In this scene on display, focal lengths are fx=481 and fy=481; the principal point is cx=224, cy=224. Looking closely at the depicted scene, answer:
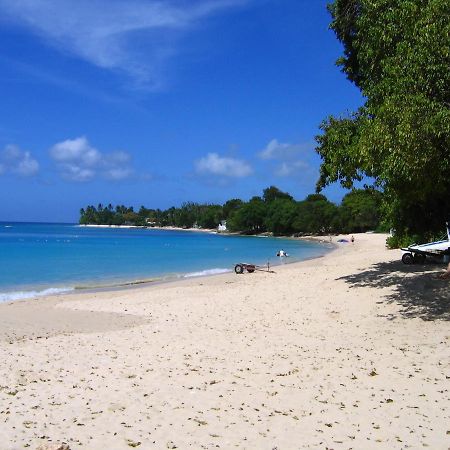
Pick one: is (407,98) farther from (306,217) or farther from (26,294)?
(306,217)

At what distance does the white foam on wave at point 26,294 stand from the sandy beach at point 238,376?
698 cm

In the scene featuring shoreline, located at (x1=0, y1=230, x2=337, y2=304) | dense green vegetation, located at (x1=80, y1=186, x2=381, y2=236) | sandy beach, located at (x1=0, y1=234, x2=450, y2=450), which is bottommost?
shoreline, located at (x1=0, y1=230, x2=337, y2=304)

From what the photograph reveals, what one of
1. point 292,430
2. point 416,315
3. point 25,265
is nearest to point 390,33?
point 416,315

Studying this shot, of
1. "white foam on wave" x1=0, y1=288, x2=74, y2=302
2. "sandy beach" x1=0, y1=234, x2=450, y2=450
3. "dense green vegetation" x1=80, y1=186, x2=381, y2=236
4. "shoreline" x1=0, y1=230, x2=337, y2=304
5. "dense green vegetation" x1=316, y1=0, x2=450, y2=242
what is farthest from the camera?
"dense green vegetation" x1=80, y1=186, x2=381, y2=236

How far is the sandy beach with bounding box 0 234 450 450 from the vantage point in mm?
5441

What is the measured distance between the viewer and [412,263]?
891 inches

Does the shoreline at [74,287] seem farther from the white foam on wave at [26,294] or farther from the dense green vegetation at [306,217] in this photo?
the dense green vegetation at [306,217]

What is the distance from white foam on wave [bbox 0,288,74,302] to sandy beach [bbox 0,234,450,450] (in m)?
6.98

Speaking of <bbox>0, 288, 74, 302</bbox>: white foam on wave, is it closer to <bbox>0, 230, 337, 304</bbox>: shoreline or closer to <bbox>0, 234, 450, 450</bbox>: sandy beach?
<bbox>0, 230, 337, 304</bbox>: shoreline

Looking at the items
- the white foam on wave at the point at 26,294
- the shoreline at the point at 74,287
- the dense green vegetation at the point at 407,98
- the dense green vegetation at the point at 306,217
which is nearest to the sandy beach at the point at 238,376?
the dense green vegetation at the point at 407,98

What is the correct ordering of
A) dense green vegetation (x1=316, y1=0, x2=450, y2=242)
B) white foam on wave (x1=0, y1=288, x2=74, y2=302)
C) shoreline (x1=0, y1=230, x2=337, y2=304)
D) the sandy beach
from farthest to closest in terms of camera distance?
shoreline (x1=0, y1=230, x2=337, y2=304), white foam on wave (x1=0, y1=288, x2=74, y2=302), dense green vegetation (x1=316, y1=0, x2=450, y2=242), the sandy beach

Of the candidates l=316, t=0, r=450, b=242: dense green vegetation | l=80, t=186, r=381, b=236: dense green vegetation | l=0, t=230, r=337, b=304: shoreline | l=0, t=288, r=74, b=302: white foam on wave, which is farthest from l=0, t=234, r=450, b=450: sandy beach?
l=80, t=186, r=381, b=236: dense green vegetation

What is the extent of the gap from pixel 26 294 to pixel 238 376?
685 inches

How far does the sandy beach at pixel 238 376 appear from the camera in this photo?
5.44 meters
